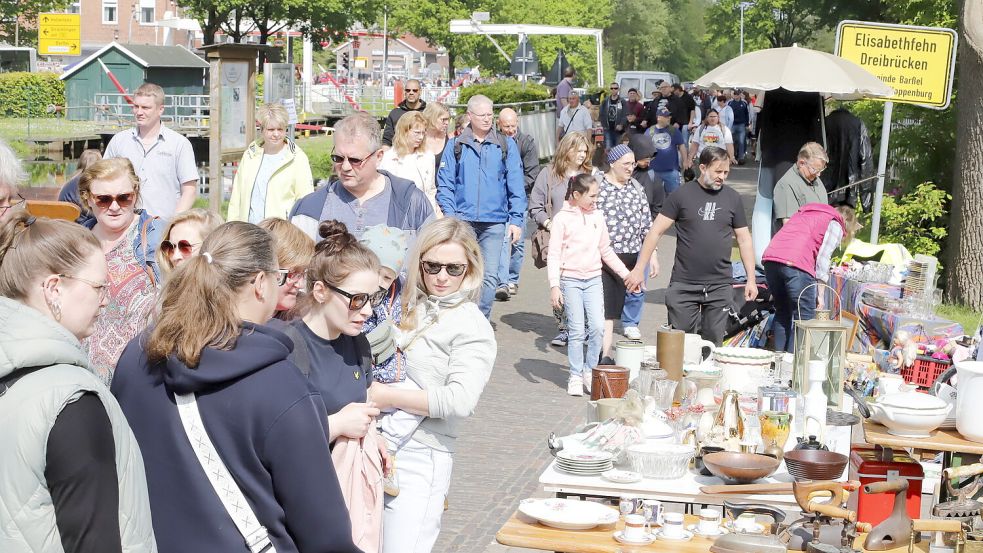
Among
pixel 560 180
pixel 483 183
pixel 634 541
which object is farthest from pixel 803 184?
pixel 634 541

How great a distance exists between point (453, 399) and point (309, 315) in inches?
26.2

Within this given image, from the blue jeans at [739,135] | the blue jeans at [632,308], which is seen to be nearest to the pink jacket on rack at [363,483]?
the blue jeans at [632,308]

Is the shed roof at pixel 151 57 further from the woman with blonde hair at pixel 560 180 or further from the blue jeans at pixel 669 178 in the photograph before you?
the woman with blonde hair at pixel 560 180

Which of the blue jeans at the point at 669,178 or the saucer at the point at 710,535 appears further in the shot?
the blue jeans at the point at 669,178

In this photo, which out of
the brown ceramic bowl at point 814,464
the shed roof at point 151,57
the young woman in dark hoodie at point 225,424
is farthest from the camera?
the shed roof at point 151,57

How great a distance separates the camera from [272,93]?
56.6ft

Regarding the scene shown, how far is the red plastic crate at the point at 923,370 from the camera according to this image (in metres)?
7.27

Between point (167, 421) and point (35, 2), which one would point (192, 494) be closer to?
point (167, 421)

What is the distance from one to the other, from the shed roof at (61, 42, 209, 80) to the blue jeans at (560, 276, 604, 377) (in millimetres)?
51751

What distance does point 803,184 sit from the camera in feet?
31.8

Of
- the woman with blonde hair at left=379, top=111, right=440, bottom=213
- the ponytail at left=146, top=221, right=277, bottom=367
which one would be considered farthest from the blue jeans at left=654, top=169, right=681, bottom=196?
the ponytail at left=146, top=221, right=277, bottom=367

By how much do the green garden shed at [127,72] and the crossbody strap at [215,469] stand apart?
57.3 meters

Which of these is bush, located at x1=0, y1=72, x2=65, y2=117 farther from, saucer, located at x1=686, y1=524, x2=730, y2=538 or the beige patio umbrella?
saucer, located at x1=686, y1=524, x2=730, y2=538

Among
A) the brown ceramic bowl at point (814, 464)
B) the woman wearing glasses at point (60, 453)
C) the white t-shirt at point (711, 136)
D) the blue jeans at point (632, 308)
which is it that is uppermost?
the white t-shirt at point (711, 136)
